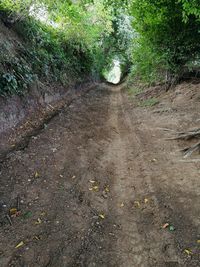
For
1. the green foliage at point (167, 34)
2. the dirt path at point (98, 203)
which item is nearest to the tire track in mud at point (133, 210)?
the dirt path at point (98, 203)

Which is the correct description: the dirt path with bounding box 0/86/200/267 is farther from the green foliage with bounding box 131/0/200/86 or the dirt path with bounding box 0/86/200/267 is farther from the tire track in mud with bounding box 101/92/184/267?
the green foliage with bounding box 131/0/200/86

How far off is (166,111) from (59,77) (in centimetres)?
520

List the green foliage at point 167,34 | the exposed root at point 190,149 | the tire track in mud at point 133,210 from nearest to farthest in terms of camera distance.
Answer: the tire track in mud at point 133,210, the exposed root at point 190,149, the green foliage at point 167,34

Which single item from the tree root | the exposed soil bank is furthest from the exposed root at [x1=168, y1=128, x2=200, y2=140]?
the exposed soil bank

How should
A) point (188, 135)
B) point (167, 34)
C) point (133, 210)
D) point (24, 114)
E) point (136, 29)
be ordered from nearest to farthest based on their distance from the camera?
point (133, 210), point (188, 135), point (24, 114), point (167, 34), point (136, 29)

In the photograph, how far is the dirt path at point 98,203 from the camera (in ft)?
10.8

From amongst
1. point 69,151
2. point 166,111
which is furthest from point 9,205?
point 166,111

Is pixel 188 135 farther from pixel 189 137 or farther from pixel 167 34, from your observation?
pixel 167 34

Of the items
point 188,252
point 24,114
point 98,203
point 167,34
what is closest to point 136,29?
point 167,34

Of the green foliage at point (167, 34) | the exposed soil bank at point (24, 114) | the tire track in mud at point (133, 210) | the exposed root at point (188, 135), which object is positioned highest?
the green foliage at point (167, 34)

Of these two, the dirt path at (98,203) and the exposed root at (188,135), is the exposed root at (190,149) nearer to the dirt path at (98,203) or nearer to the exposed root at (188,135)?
the dirt path at (98,203)

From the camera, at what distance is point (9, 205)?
164 inches

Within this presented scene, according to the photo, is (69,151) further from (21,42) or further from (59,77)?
(59,77)

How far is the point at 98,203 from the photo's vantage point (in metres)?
4.43
